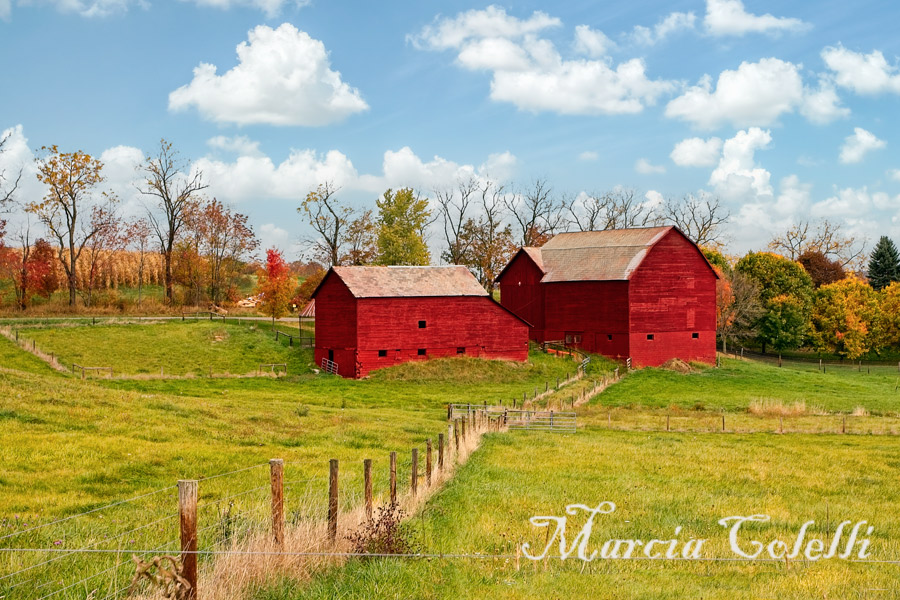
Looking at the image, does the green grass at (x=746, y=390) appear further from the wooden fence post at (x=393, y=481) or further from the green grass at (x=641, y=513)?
the wooden fence post at (x=393, y=481)

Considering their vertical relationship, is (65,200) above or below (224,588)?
above

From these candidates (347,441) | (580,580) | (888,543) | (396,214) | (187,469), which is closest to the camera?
(580,580)

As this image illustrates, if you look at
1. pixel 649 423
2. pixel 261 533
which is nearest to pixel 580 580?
pixel 261 533

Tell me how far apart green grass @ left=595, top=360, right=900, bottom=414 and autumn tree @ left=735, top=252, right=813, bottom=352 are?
53.2 feet

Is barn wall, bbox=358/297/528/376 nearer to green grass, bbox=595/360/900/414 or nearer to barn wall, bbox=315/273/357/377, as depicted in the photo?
barn wall, bbox=315/273/357/377

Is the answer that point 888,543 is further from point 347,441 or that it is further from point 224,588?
point 347,441

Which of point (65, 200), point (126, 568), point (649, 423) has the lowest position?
point (649, 423)

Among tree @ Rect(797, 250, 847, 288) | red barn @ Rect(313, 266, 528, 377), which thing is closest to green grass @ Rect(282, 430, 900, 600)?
red barn @ Rect(313, 266, 528, 377)

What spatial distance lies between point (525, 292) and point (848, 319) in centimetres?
3355

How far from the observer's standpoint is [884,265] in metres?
87.7

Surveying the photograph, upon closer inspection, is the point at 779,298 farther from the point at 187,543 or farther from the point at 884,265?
the point at 187,543

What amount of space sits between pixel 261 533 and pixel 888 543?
9.31m

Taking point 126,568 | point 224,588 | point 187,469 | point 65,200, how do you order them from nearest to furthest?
point 224,588, point 126,568, point 187,469, point 65,200

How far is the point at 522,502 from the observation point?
1386 centimetres
